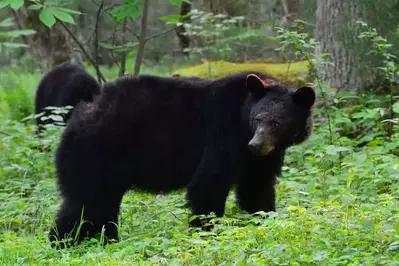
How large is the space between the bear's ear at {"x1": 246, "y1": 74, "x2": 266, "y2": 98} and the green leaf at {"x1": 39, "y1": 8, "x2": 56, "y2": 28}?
1.81 meters

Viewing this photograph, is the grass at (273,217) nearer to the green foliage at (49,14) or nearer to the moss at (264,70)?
the moss at (264,70)

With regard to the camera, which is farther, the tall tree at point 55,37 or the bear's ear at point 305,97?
the tall tree at point 55,37

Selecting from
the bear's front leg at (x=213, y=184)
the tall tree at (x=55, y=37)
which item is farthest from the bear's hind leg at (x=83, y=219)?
the tall tree at (x=55, y=37)

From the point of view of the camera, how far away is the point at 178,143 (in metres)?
6.38

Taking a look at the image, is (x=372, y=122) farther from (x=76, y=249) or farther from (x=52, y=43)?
Answer: (x=52, y=43)

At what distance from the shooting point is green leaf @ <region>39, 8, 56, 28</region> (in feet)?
19.4

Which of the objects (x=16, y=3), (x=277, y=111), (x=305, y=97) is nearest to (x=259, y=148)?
(x=277, y=111)

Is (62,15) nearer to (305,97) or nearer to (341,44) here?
A: (305,97)

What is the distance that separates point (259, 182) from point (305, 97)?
3.02ft

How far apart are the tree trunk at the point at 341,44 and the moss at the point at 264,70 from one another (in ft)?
3.52

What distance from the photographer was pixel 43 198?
23.8 feet

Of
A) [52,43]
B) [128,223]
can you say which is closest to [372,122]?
[128,223]

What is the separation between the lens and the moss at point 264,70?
11.1 meters

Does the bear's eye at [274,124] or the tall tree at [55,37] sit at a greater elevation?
the tall tree at [55,37]
